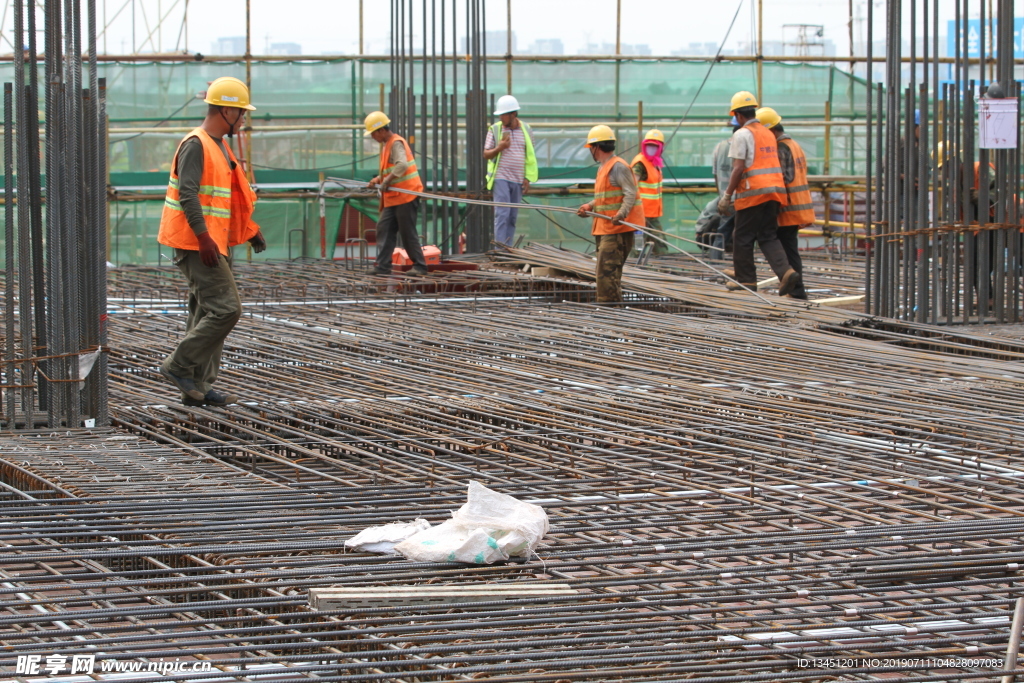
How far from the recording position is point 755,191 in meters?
10.2

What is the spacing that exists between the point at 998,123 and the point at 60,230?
20.8ft

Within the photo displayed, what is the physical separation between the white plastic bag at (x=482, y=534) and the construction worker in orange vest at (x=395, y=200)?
805 cm

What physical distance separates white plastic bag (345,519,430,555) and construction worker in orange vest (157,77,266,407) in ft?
8.32

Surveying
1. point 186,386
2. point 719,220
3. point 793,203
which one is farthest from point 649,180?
point 186,386

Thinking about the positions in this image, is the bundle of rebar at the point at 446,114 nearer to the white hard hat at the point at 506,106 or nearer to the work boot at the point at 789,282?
the white hard hat at the point at 506,106

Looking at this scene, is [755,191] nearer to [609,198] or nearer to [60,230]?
[609,198]

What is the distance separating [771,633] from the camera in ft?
10.4

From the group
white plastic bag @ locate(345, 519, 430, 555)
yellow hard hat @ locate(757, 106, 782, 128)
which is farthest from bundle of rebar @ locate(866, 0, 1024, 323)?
white plastic bag @ locate(345, 519, 430, 555)

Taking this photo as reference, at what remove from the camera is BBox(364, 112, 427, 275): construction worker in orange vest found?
11758mm

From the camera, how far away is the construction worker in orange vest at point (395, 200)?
38.6 ft

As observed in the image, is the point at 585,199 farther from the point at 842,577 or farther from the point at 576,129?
the point at 842,577

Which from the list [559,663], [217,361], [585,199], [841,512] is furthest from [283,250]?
[559,663]

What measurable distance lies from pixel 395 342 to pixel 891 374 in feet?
9.90

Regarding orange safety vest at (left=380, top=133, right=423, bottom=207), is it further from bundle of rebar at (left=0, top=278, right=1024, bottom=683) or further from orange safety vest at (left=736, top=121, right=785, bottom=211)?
bundle of rebar at (left=0, top=278, right=1024, bottom=683)
